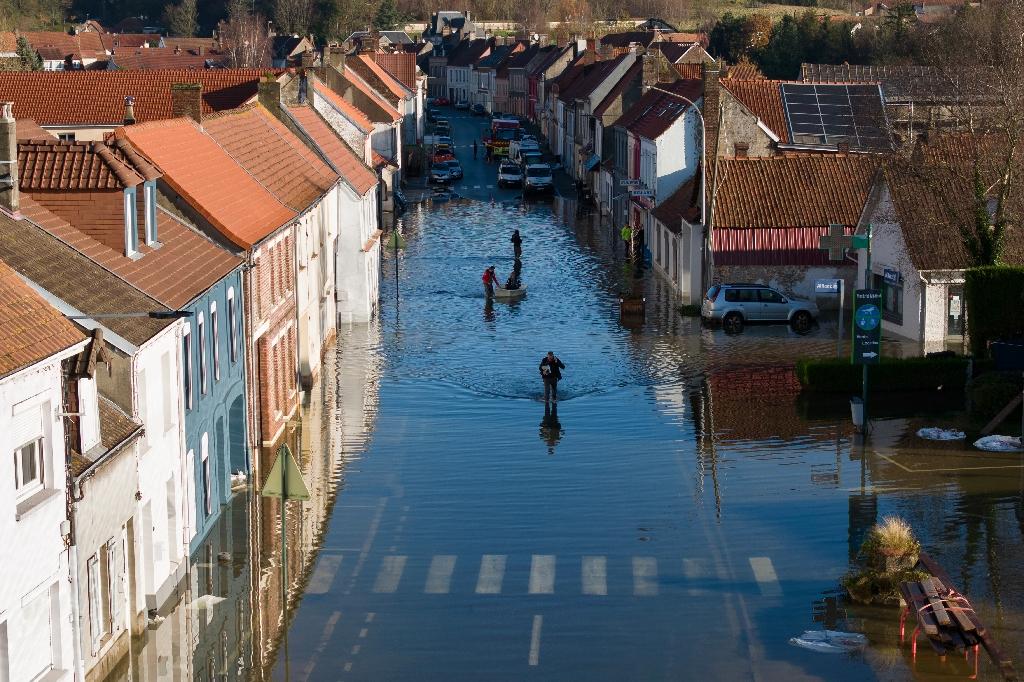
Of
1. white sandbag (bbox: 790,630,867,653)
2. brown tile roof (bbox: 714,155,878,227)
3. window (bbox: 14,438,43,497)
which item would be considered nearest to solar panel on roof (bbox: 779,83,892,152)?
brown tile roof (bbox: 714,155,878,227)

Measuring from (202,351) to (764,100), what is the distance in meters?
40.9

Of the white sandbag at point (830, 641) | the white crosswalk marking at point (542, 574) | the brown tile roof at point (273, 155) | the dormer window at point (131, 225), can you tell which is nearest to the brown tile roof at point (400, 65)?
the brown tile roof at point (273, 155)

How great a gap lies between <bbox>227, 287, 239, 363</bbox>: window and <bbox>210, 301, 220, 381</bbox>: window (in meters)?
0.93

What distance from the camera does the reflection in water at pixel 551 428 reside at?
3516cm

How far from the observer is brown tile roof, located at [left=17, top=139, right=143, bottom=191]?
82.9 ft

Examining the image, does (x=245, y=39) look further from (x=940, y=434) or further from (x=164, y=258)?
(x=164, y=258)

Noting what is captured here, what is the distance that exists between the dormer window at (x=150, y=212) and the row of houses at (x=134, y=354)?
42mm

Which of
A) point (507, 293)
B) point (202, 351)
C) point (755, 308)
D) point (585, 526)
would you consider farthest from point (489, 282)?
point (202, 351)

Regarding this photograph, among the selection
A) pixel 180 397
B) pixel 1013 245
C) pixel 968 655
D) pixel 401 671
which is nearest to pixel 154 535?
pixel 180 397

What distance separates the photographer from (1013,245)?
150 feet

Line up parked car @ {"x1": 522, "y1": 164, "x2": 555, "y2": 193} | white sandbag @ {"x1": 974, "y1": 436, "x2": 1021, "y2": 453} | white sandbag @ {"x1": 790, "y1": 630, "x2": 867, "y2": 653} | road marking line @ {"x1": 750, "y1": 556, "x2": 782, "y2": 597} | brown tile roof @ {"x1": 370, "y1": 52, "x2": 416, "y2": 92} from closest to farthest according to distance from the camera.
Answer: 1. white sandbag @ {"x1": 790, "y1": 630, "x2": 867, "y2": 653}
2. road marking line @ {"x1": 750, "y1": 556, "x2": 782, "y2": 597}
3. white sandbag @ {"x1": 974, "y1": 436, "x2": 1021, "y2": 453}
4. parked car @ {"x1": 522, "y1": 164, "x2": 555, "y2": 193}
5. brown tile roof @ {"x1": 370, "y1": 52, "x2": 416, "y2": 92}

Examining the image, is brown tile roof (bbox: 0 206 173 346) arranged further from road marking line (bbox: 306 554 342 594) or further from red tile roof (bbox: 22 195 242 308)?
road marking line (bbox: 306 554 342 594)

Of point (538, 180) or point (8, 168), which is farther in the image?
point (538, 180)

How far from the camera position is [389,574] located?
25.7 metres
